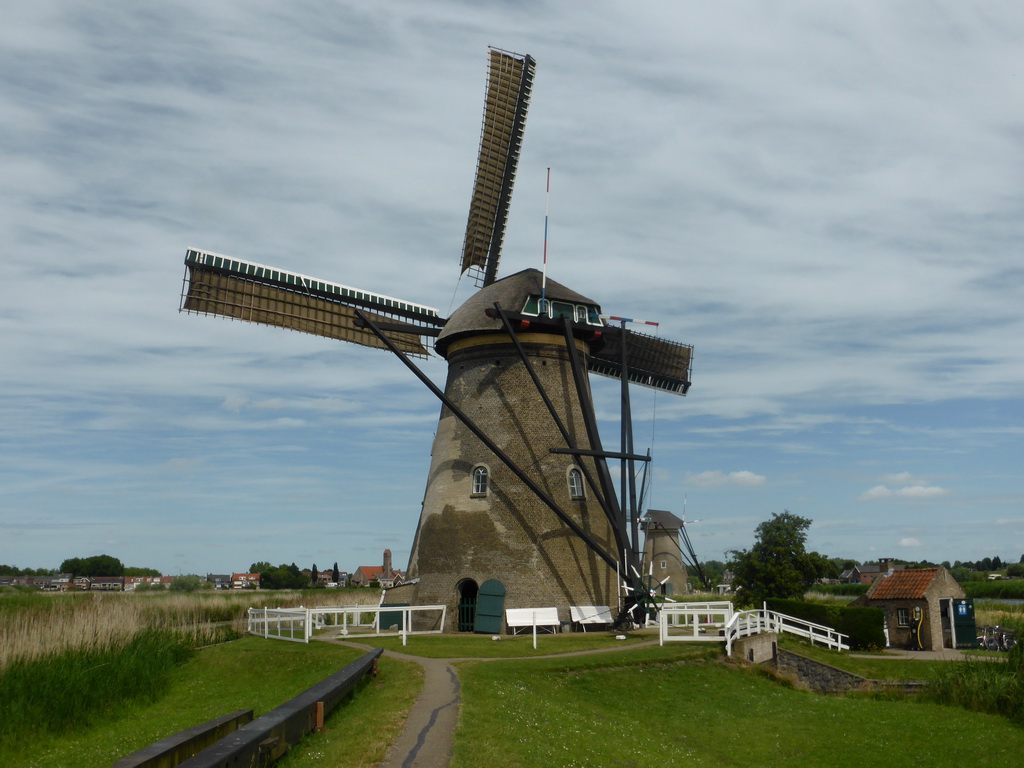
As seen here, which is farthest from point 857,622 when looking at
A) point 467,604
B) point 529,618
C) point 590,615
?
point 467,604

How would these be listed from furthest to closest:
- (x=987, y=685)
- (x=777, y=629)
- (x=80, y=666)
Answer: (x=777, y=629) → (x=987, y=685) → (x=80, y=666)

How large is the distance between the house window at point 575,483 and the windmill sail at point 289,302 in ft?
→ 23.3

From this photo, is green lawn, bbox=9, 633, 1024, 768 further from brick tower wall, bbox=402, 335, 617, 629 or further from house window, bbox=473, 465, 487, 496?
house window, bbox=473, 465, 487, 496

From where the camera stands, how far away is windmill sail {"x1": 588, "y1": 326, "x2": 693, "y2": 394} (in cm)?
3316

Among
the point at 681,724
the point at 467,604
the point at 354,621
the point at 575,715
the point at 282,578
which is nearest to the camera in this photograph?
the point at 575,715

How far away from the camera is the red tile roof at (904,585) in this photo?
2948cm

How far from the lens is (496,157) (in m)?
31.5

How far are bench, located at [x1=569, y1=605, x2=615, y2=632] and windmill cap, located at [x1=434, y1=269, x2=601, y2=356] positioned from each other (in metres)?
9.32

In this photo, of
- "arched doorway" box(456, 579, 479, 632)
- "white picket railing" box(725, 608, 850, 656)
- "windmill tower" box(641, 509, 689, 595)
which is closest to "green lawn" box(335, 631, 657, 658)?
"arched doorway" box(456, 579, 479, 632)

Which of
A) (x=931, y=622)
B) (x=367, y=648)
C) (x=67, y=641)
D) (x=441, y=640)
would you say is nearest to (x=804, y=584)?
(x=931, y=622)

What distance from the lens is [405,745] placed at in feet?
36.9

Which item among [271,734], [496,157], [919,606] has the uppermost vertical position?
[496,157]

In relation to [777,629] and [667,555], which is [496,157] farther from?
[667,555]

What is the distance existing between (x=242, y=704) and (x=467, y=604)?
11.6 metres
